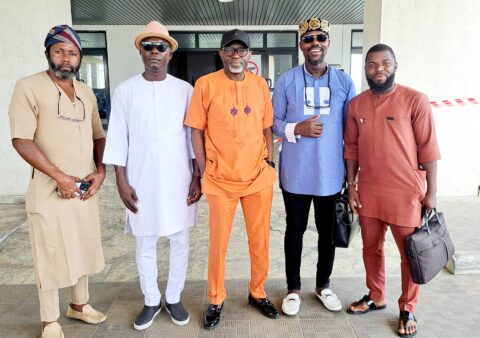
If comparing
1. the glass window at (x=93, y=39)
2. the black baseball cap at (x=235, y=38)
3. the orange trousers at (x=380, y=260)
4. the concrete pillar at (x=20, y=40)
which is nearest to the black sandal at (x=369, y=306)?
the orange trousers at (x=380, y=260)

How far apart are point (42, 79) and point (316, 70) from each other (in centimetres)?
167

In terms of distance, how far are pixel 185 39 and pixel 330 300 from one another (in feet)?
36.7

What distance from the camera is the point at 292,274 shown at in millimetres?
2939

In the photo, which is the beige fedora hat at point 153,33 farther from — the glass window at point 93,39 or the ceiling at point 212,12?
the glass window at point 93,39

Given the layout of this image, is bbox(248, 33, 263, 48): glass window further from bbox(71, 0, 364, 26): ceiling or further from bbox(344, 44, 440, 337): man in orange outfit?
bbox(344, 44, 440, 337): man in orange outfit

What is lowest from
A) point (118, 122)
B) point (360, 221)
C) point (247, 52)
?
point (360, 221)

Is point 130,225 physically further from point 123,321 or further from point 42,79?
point 42,79

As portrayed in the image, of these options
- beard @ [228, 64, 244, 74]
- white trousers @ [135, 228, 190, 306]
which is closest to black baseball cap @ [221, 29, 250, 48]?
beard @ [228, 64, 244, 74]

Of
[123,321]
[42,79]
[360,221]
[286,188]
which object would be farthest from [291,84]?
[123,321]

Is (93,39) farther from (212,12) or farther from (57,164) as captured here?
(57,164)

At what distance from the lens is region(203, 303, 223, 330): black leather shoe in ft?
8.86

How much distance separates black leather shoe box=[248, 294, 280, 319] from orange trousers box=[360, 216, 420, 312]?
2.26 feet

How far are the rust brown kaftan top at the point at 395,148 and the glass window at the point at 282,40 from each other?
10.8m

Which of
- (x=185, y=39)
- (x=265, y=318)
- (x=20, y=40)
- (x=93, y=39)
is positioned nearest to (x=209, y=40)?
(x=185, y=39)
